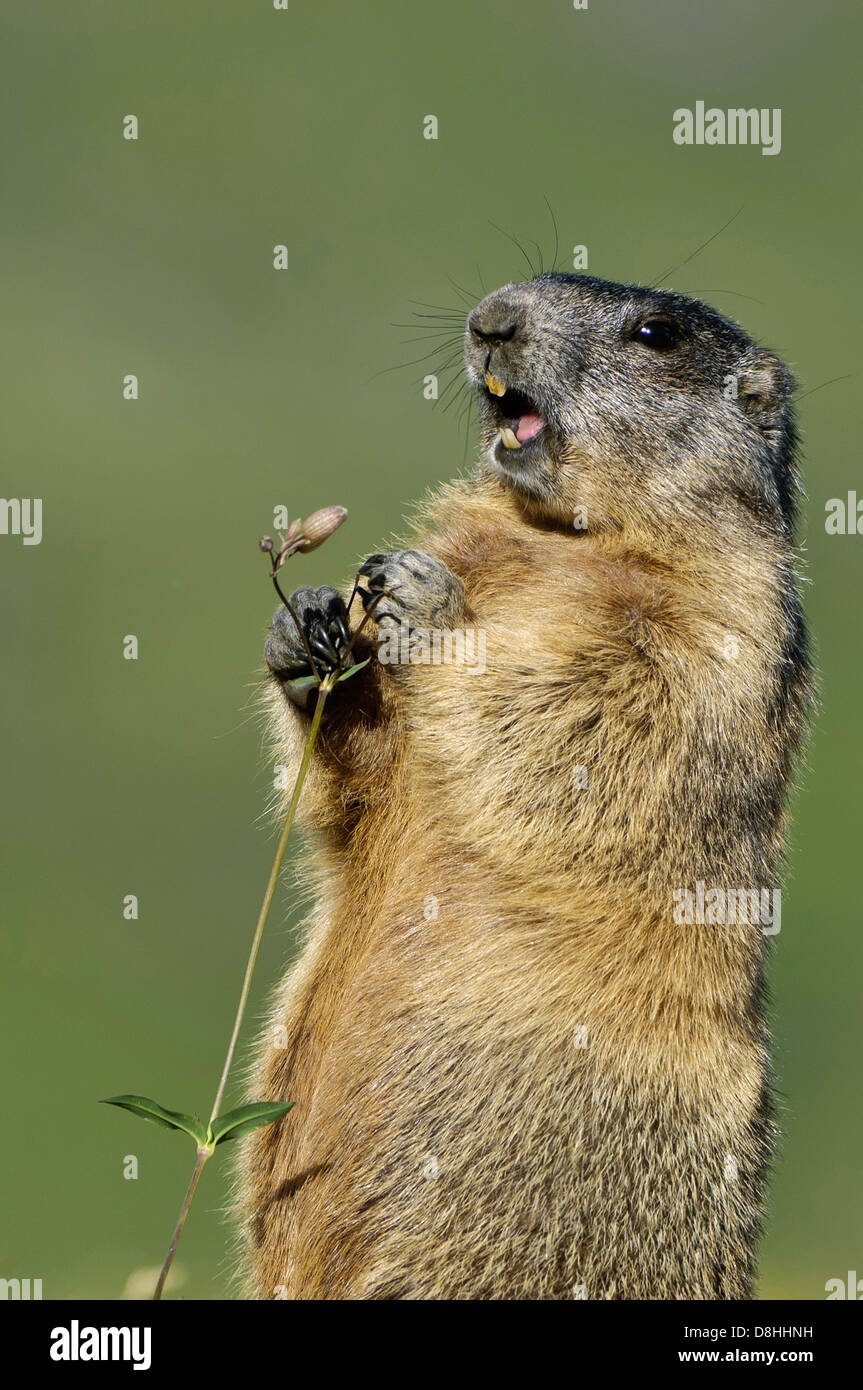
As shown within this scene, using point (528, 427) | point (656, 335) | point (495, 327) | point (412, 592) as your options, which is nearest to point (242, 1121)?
point (412, 592)

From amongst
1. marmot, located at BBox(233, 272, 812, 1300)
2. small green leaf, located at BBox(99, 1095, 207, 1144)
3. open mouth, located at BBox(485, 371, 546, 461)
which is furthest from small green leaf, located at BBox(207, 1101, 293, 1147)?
open mouth, located at BBox(485, 371, 546, 461)

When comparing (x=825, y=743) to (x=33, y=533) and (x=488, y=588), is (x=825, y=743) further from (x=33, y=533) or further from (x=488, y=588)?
(x=488, y=588)

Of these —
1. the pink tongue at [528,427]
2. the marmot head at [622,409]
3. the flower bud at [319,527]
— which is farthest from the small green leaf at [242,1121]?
the pink tongue at [528,427]

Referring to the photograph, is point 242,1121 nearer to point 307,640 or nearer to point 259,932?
point 259,932

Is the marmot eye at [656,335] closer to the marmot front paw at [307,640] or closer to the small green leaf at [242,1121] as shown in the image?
the marmot front paw at [307,640]

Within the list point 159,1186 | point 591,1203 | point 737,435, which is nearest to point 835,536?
point 159,1186

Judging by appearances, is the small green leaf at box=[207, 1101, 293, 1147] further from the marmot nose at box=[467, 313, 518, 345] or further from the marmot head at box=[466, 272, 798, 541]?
the marmot nose at box=[467, 313, 518, 345]

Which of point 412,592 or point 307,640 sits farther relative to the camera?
point 412,592
